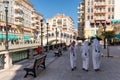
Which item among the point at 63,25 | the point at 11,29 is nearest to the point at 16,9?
the point at 11,29

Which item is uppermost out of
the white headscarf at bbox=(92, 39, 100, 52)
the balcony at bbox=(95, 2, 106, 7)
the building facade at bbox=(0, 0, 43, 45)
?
the balcony at bbox=(95, 2, 106, 7)

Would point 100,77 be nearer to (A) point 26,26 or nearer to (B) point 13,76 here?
(B) point 13,76

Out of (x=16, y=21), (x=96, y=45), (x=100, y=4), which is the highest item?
(x=100, y=4)

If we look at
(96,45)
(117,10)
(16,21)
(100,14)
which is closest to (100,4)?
(100,14)

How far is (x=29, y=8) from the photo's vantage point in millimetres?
93875

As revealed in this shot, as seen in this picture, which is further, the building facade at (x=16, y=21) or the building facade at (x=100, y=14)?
the building facade at (x=100, y=14)

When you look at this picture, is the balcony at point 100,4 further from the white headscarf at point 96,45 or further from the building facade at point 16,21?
the white headscarf at point 96,45

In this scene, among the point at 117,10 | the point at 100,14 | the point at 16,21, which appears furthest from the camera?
the point at 100,14

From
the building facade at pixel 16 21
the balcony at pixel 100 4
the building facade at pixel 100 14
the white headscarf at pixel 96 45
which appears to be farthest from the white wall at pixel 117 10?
the white headscarf at pixel 96 45

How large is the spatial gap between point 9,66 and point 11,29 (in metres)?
55.1

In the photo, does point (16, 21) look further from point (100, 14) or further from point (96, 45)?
point (96, 45)

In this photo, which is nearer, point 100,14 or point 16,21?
point 16,21

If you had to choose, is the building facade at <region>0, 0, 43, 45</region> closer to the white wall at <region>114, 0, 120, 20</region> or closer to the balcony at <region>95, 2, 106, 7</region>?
the balcony at <region>95, 2, 106, 7</region>

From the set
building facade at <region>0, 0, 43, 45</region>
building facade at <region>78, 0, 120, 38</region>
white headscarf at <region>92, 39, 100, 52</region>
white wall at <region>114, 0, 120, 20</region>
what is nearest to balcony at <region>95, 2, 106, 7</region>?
building facade at <region>78, 0, 120, 38</region>
